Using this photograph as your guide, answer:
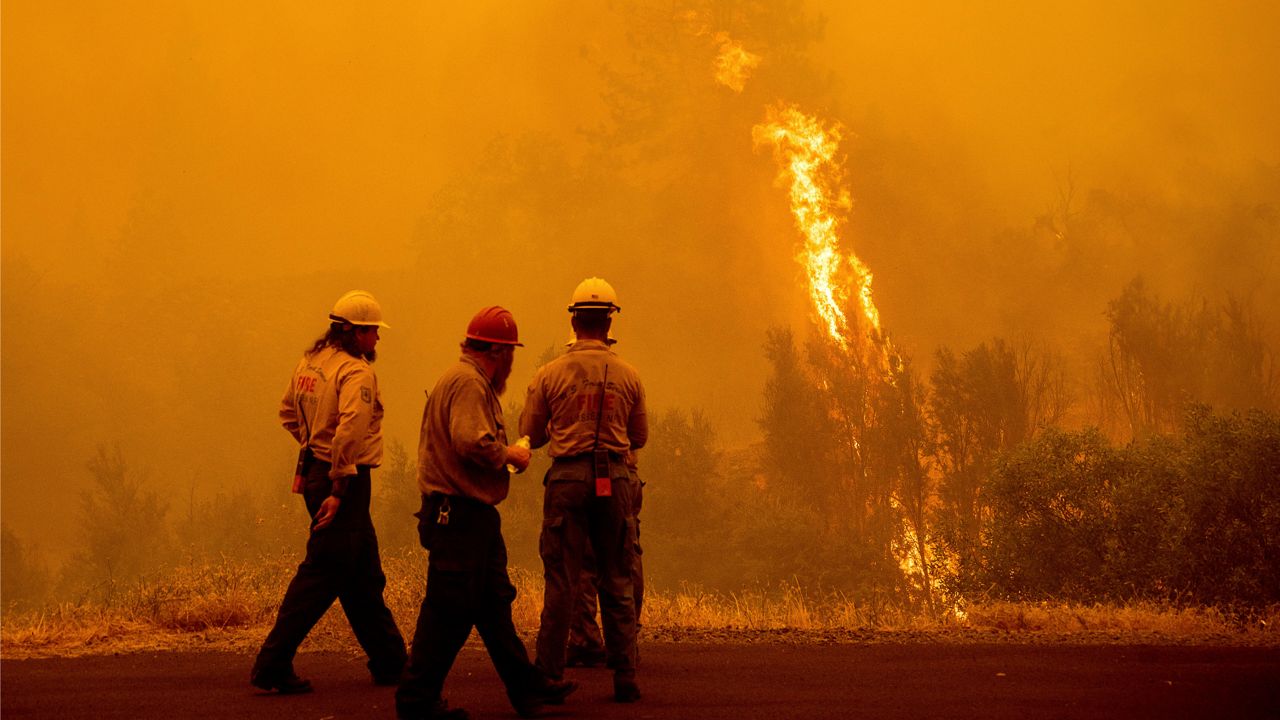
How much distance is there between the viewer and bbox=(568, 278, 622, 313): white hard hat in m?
8.33

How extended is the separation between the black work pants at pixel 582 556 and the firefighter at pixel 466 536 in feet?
1.52

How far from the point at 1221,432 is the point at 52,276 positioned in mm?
201322

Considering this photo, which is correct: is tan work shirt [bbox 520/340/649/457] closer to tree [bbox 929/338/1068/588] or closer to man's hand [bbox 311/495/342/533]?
man's hand [bbox 311/495/342/533]

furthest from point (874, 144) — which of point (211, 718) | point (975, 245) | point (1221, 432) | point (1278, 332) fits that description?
point (211, 718)

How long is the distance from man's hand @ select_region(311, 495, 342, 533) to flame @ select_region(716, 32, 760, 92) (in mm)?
151049

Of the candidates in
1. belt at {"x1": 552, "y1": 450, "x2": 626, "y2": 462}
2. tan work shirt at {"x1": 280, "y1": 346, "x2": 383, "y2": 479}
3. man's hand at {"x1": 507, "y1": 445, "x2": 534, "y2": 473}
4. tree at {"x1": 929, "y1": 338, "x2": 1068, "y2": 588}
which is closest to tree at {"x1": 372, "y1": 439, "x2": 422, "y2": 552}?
tree at {"x1": 929, "y1": 338, "x2": 1068, "y2": 588}

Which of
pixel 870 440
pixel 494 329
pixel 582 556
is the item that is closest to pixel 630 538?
pixel 582 556

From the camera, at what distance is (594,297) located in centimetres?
840

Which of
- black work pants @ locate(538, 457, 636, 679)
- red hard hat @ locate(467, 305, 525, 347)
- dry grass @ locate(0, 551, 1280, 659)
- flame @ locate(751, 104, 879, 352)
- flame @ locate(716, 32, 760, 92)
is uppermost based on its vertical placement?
flame @ locate(716, 32, 760, 92)

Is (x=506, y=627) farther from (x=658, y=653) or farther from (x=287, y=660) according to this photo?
(x=658, y=653)

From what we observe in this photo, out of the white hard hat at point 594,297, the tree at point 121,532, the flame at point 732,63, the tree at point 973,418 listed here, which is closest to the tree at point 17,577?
the tree at point 121,532

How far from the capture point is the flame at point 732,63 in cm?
16050

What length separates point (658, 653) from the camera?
10.3 metres

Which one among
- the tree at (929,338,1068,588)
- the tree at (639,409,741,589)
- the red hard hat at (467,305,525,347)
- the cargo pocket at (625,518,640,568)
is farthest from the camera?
the tree at (929,338,1068,588)
